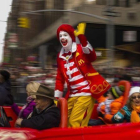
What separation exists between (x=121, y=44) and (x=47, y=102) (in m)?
22.1

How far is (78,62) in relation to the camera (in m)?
4.03

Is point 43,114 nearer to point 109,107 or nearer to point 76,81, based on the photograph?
point 76,81

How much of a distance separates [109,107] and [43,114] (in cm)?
158

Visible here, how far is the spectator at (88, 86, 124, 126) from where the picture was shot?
14.2 feet

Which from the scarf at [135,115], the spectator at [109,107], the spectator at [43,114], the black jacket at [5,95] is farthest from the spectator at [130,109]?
the black jacket at [5,95]

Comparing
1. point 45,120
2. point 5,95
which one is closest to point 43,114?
point 45,120

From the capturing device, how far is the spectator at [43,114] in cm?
313

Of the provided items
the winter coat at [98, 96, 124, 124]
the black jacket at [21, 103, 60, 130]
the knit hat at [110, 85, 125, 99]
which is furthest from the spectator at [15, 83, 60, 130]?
the knit hat at [110, 85, 125, 99]

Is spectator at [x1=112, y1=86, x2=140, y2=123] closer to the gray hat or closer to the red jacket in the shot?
the red jacket

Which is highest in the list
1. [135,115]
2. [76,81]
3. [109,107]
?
[76,81]

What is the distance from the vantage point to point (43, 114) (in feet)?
10.5

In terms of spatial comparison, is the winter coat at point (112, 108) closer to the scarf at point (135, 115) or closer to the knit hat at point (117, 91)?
the knit hat at point (117, 91)

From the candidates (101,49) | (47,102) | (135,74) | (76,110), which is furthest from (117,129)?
(101,49)

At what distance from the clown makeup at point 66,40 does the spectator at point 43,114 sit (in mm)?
860
